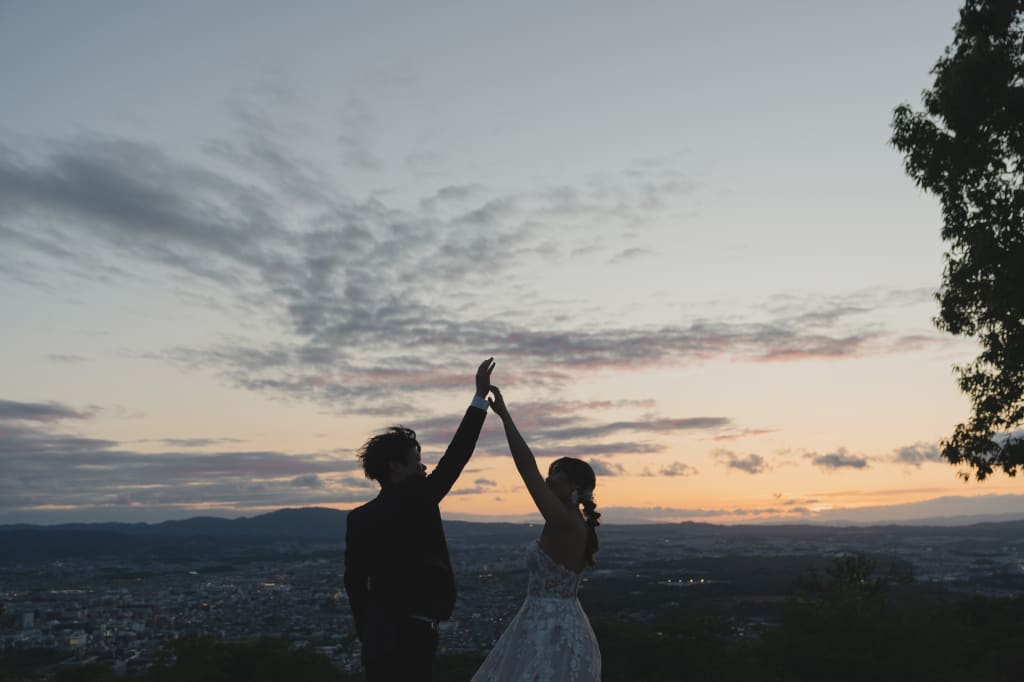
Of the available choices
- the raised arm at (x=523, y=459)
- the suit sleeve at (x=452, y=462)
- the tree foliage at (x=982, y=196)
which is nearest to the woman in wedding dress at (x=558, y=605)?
the raised arm at (x=523, y=459)

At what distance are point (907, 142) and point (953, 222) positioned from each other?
1.69 meters

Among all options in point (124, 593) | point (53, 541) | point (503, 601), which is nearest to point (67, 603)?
point (124, 593)

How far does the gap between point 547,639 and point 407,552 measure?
86.1 inches

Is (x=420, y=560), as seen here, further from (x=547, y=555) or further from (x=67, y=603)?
(x=67, y=603)

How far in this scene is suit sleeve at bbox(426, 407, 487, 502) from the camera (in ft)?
17.0

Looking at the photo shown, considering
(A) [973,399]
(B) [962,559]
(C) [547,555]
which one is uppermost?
(A) [973,399]

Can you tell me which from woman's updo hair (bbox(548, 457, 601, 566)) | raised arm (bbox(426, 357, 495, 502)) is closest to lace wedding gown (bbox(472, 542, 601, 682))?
woman's updo hair (bbox(548, 457, 601, 566))

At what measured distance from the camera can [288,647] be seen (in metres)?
20.2

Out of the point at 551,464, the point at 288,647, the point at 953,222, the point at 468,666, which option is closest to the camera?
the point at 551,464

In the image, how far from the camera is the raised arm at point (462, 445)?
519cm

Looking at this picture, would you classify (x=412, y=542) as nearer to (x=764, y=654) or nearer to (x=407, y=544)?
(x=407, y=544)

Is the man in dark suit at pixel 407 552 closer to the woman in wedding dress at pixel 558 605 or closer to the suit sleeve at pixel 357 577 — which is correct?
the suit sleeve at pixel 357 577

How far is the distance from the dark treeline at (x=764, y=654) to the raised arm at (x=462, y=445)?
1534cm

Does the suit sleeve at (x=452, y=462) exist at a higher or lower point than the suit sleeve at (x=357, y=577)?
higher
